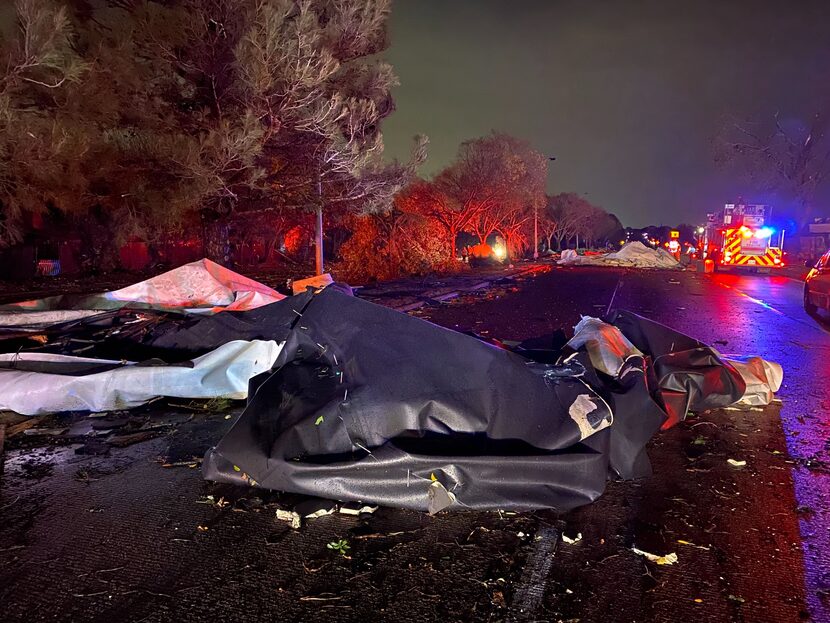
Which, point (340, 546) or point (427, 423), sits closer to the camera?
point (340, 546)

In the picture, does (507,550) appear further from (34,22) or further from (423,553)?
(34,22)

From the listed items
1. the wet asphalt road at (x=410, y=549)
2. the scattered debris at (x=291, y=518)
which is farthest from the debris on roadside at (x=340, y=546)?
the scattered debris at (x=291, y=518)

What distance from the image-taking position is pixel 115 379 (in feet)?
15.7

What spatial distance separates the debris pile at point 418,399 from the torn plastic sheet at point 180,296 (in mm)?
2126

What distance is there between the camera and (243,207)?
14.6 metres

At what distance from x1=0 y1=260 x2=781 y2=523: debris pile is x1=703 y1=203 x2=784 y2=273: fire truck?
86.7ft

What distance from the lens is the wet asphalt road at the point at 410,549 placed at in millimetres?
2350

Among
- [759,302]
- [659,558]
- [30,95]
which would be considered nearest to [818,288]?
[759,302]

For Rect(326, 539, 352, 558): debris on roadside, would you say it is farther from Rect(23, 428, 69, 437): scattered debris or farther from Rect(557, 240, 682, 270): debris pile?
Rect(557, 240, 682, 270): debris pile

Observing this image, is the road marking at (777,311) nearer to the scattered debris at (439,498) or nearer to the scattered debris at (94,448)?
the scattered debris at (439,498)

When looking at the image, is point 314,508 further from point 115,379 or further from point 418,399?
point 115,379

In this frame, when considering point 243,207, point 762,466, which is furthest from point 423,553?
point 243,207

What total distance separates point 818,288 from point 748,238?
18.6m

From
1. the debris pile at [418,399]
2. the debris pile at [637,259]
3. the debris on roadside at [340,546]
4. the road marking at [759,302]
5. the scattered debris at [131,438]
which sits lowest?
the debris pile at [637,259]
